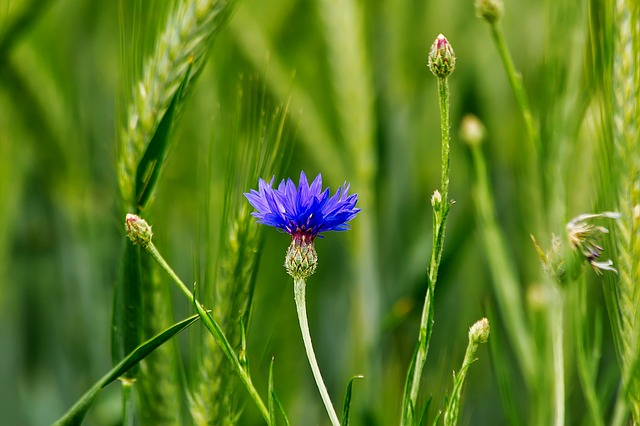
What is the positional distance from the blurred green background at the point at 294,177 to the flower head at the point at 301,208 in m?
0.32

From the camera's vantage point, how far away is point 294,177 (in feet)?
3.13

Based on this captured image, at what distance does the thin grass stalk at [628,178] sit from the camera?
44 cm

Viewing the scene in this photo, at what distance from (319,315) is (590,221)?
0.54 meters

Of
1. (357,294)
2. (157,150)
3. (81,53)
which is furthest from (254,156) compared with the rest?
(81,53)

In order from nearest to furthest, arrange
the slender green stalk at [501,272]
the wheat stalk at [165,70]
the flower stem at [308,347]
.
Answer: the flower stem at [308,347], the wheat stalk at [165,70], the slender green stalk at [501,272]

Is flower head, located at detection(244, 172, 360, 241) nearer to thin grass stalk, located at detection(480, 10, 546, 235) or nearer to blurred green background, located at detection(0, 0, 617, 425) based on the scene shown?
thin grass stalk, located at detection(480, 10, 546, 235)

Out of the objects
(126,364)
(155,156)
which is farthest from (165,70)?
(126,364)

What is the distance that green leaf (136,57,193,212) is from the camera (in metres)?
Result: 0.45

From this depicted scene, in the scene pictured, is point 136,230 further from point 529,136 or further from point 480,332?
point 529,136

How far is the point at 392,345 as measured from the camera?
3.10ft

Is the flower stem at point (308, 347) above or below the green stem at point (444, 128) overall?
below

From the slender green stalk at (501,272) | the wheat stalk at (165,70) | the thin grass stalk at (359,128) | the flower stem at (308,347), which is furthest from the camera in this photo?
the thin grass stalk at (359,128)

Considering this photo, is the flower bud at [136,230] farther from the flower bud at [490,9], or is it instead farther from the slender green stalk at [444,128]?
the flower bud at [490,9]

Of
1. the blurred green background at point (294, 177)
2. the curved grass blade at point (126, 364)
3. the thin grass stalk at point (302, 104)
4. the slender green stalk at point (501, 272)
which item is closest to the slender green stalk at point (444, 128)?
the curved grass blade at point (126, 364)
